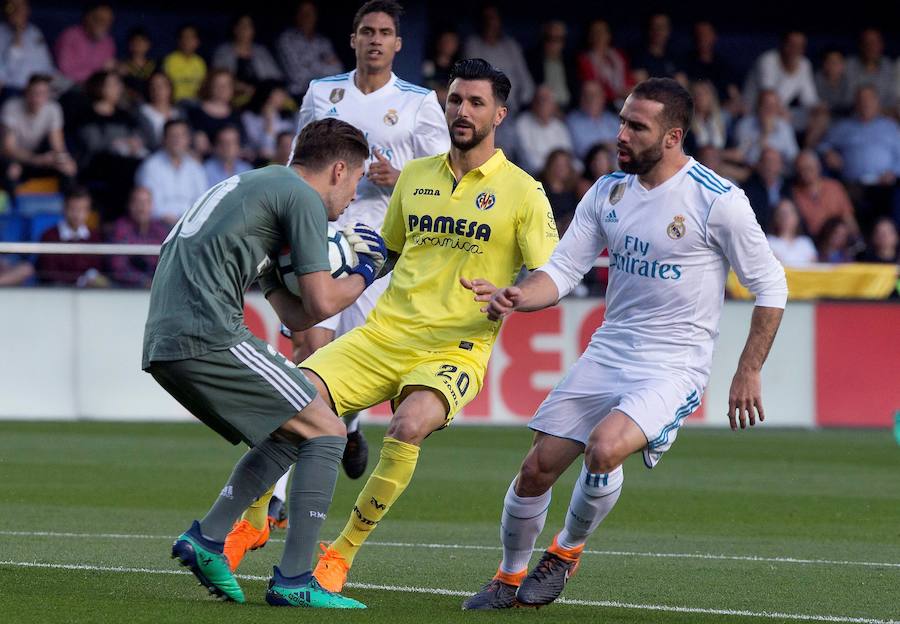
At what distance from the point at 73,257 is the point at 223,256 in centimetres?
894

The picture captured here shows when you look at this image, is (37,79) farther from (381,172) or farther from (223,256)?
(223,256)

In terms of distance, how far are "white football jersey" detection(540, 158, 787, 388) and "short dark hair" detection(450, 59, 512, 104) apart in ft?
2.99

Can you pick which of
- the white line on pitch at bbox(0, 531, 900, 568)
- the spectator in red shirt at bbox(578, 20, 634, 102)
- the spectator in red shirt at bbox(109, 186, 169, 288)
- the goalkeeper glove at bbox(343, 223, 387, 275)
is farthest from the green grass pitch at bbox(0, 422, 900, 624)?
the spectator in red shirt at bbox(578, 20, 634, 102)

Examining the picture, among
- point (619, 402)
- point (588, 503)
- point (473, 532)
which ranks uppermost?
point (619, 402)

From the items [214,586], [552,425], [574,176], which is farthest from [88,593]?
[574,176]

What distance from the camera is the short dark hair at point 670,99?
6621 mm

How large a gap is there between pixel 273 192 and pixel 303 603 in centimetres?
154

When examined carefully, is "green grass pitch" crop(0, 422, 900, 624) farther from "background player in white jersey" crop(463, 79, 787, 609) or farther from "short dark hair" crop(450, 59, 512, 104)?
"short dark hair" crop(450, 59, 512, 104)

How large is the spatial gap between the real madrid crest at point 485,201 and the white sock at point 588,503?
140 cm

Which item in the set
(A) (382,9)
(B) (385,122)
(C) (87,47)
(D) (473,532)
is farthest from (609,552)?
(C) (87,47)

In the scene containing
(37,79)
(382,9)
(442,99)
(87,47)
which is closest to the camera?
(382,9)

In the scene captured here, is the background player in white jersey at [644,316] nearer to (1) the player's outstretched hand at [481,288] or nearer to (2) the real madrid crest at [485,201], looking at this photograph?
(1) the player's outstretched hand at [481,288]

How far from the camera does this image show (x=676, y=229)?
6539 millimetres

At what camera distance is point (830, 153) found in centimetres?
1903
